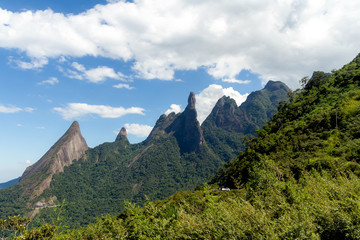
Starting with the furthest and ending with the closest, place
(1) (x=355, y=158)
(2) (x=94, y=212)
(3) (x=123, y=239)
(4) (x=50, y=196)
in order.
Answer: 1. (4) (x=50, y=196)
2. (2) (x=94, y=212)
3. (1) (x=355, y=158)
4. (3) (x=123, y=239)

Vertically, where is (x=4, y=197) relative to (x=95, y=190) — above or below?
above

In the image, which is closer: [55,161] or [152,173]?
[55,161]

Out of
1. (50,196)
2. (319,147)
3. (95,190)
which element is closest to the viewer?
(319,147)

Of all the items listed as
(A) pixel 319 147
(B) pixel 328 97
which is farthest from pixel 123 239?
(B) pixel 328 97

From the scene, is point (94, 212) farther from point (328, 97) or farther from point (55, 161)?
point (328, 97)

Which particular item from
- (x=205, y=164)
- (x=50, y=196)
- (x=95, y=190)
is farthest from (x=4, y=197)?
(x=205, y=164)

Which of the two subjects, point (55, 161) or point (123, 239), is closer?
point (123, 239)

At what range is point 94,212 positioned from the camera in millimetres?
145750

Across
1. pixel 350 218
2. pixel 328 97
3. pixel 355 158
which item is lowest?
pixel 355 158

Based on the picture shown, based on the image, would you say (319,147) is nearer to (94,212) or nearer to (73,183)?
(94,212)

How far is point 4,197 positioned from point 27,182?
53.7 ft

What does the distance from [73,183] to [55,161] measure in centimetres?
2567

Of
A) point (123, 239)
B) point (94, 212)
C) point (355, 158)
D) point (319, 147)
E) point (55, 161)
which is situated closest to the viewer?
point (123, 239)

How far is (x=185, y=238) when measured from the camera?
7363 millimetres
